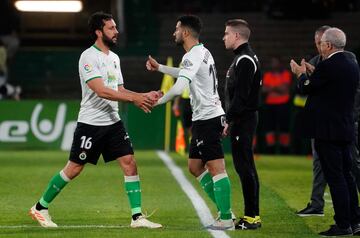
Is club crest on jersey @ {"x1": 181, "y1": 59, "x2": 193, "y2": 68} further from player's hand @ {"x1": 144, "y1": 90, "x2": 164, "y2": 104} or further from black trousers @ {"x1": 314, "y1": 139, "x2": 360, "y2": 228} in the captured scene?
black trousers @ {"x1": 314, "y1": 139, "x2": 360, "y2": 228}

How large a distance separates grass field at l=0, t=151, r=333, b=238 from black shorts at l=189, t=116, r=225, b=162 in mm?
765

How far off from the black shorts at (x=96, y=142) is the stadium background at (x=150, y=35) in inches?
510

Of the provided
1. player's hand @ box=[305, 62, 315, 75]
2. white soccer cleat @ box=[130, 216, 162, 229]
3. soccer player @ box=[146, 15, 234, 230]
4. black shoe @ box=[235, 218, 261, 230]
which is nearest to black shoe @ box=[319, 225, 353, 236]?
black shoe @ box=[235, 218, 261, 230]

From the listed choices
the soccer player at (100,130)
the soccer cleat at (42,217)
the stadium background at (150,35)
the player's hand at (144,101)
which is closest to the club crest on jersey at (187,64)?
the player's hand at (144,101)

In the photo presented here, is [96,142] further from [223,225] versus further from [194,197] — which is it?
[194,197]

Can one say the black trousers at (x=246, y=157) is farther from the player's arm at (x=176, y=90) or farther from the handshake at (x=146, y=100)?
the handshake at (x=146, y=100)

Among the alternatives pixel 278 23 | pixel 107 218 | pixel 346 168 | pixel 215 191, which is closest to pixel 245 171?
pixel 215 191

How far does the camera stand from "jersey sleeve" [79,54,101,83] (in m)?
10.7

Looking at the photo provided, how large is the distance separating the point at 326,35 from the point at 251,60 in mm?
841

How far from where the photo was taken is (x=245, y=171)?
35.6 ft

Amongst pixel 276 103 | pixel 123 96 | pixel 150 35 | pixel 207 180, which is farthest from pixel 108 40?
pixel 150 35

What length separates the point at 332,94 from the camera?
10.4 m

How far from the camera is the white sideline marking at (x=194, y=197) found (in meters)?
11.3

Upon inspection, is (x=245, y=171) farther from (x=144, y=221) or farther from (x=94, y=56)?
(x=94, y=56)
